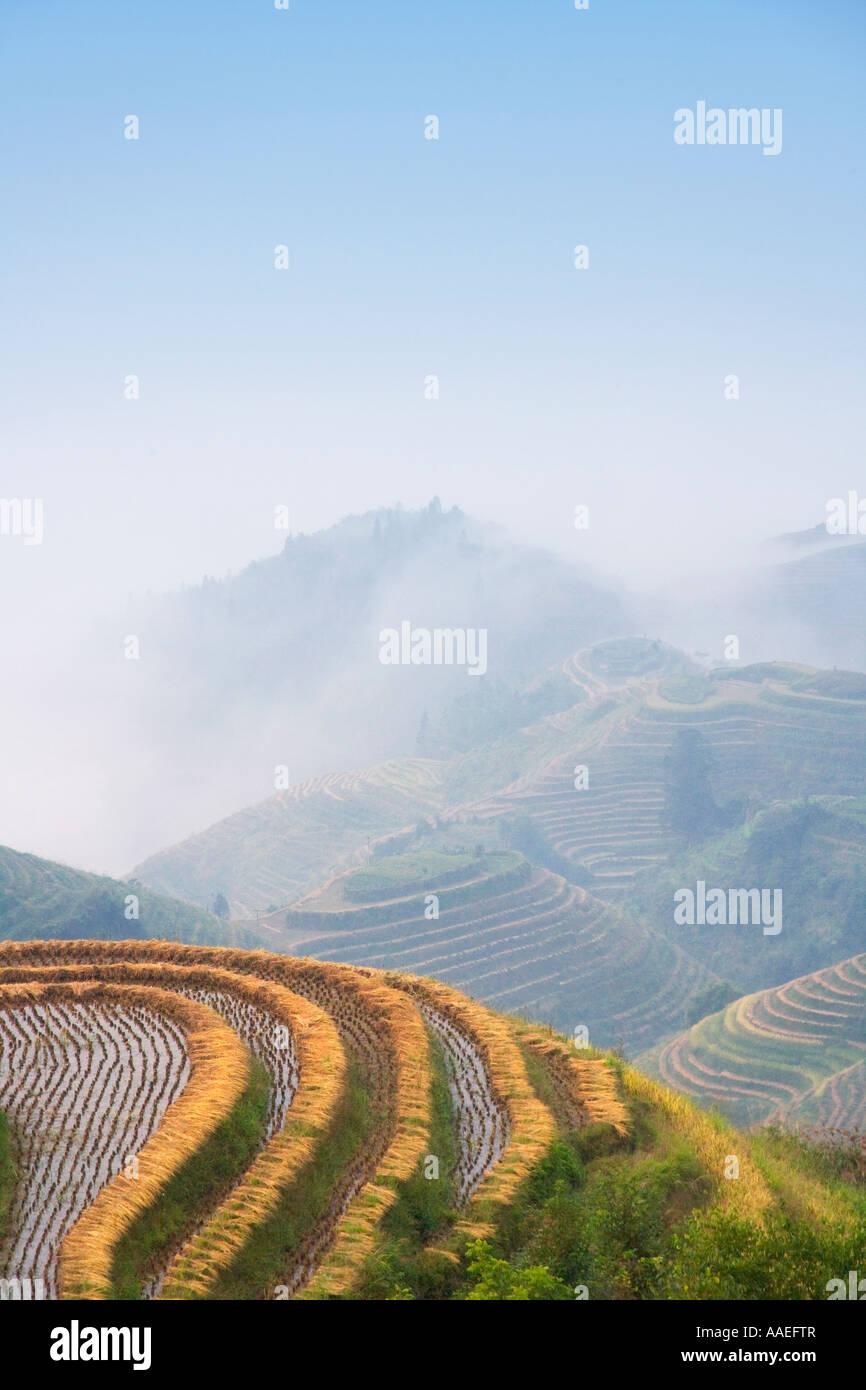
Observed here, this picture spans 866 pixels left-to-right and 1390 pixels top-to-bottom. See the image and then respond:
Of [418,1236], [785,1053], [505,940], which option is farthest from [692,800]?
[418,1236]

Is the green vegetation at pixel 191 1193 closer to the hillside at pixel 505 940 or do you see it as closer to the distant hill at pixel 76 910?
the distant hill at pixel 76 910

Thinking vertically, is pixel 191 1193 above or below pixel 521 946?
above

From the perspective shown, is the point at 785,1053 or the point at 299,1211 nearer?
the point at 299,1211

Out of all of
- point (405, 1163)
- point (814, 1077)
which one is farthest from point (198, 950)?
point (814, 1077)

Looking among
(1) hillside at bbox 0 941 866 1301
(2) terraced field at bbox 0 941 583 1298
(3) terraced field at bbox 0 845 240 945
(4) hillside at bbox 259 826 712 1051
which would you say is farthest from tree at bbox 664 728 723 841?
(1) hillside at bbox 0 941 866 1301

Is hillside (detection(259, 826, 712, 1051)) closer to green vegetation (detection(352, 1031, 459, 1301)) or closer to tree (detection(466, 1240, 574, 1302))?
green vegetation (detection(352, 1031, 459, 1301))

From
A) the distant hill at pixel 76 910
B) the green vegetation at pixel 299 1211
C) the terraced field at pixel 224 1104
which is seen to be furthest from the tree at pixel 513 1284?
the distant hill at pixel 76 910

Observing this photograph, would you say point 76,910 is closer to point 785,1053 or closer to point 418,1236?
point 785,1053
